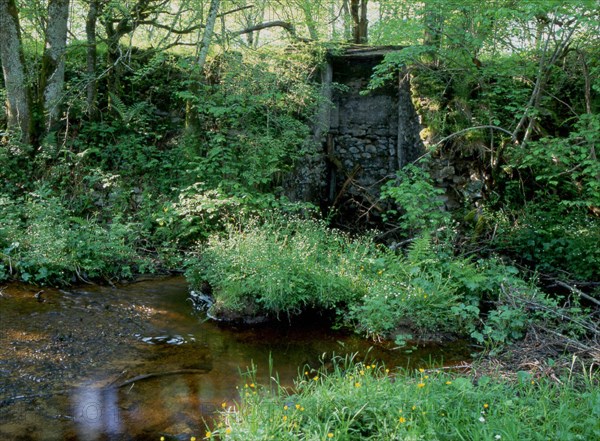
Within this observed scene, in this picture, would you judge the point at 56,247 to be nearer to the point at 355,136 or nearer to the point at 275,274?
the point at 275,274

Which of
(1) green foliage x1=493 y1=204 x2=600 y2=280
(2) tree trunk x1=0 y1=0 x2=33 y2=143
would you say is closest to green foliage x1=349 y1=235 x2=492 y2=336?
(1) green foliage x1=493 y1=204 x2=600 y2=280

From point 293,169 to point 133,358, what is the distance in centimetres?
550

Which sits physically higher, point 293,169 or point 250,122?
point 250,122

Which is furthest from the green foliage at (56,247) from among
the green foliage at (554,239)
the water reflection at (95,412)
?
the green foliage at (554,239)

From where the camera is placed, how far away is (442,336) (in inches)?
229

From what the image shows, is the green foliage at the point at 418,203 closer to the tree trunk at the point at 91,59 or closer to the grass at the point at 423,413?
the grass at the point at 423,413

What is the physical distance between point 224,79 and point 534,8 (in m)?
5.59

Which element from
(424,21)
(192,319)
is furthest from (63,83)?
(424,21)

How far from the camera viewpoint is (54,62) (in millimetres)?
9789

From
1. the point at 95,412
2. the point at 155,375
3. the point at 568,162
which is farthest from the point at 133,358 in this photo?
the point at 568,162

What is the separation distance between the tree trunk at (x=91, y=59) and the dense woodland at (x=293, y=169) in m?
0.03

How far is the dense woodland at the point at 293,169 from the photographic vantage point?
6.20 meters

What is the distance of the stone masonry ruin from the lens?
417 inches

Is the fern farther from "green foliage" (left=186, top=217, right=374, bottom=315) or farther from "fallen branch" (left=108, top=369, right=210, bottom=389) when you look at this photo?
"fallen branch" (left=108, top=369, right=210, bottom=389)
